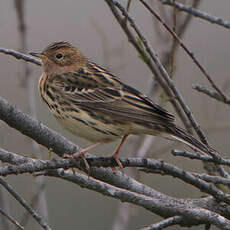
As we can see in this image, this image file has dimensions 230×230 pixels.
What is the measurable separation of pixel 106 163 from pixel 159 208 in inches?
25.6

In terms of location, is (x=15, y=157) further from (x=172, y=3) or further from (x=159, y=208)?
(x=172, y=3)

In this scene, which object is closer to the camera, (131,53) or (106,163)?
(106,163)

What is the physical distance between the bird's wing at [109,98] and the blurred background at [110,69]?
65 cm

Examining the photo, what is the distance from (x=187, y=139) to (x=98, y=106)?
4.28ft

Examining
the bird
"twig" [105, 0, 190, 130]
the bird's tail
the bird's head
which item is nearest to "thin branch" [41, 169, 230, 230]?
the bird

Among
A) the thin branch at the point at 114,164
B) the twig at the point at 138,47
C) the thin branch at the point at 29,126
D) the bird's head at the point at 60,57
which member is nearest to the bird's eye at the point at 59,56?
the bird's head at the point at 60,57

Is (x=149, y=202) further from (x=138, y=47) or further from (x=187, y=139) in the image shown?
(x=138, y=47)

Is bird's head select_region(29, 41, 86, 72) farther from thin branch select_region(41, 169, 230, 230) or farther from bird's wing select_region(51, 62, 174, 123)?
thin branch select_region(41, 169, 230, 230)

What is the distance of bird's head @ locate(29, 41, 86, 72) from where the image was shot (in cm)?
707

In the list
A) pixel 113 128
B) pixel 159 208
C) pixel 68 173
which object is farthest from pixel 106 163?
pixel 113 128

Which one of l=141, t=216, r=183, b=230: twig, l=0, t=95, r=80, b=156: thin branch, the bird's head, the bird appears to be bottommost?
l=141, t=216, r=183, b=230: twig

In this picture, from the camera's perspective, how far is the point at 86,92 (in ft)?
21.0

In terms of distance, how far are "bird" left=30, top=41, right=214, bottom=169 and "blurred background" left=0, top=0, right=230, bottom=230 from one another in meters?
0.45

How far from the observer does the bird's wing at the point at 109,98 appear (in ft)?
19.1
